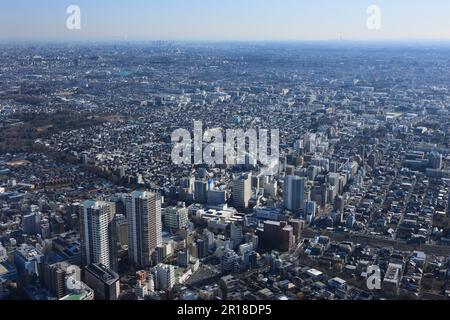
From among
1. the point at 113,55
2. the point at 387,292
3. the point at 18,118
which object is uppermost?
the point at 113,55

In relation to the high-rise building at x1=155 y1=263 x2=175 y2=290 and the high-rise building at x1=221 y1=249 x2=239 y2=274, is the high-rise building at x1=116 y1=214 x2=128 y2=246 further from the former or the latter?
the high-rise building at x1=221 y1=249 x2=239 y2=274

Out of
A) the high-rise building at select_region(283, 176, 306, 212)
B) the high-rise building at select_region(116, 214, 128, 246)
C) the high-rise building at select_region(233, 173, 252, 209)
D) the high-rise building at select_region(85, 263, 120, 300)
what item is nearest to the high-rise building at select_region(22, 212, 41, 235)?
the high-rise building at select_region(116, 214, 128, 246)

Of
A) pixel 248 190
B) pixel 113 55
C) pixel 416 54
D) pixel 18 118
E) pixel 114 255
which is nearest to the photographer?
pixel 114 255

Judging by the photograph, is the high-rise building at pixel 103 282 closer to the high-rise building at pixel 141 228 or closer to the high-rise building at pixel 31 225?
the high-rise building at pixel 141 228

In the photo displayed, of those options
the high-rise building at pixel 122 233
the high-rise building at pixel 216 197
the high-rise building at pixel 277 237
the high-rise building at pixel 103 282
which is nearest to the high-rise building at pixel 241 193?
the high-rise building at pixel 216 197
